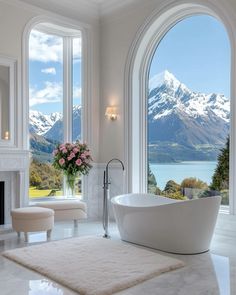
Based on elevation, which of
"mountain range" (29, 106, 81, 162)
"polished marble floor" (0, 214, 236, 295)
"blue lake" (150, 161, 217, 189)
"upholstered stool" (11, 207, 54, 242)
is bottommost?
Result: "polished marble floor" (0, 214, 236, 295)

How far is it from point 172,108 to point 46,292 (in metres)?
3.68

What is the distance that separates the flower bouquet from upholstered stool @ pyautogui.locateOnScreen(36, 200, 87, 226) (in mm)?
618

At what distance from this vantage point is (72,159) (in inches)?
228

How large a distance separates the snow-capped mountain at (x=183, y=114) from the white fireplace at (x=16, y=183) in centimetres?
216

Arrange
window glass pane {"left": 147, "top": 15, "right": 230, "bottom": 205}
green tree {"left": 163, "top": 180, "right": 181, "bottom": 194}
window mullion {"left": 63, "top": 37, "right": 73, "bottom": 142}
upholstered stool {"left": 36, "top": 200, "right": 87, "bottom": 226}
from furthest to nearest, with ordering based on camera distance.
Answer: window mullion {"left": 63, "top": 37, "right": 73, "bottom": 142} → green tree {"left": 163, "top": 180, "right": 181, "bottom": 194} → upholstered stool {"left": 36, "top": 200, "right": 87, "bottom": 226} → window glass pane {"left": 147, "top": 15, "right": 230, "bottom": 205}

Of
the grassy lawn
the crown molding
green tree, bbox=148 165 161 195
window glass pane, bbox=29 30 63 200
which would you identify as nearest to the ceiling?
the crown molding

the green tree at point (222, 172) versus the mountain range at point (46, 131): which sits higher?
the mountain range at point (46, 131)

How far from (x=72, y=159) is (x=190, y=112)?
206 centimetres

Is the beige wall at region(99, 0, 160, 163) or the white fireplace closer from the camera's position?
the white fireplace

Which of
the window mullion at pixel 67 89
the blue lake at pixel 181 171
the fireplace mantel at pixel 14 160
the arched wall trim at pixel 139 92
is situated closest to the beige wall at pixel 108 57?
the arched wall trim at pixel 139 92

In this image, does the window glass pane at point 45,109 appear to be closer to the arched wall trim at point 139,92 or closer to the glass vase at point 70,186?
the glass vase at point 70,186

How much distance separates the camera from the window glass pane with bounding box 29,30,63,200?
597 cm

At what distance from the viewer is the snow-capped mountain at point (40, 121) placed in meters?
5.99

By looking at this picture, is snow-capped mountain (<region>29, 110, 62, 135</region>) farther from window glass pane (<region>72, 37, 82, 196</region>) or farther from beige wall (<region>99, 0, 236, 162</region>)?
beige wall (<region>99, 0, 236, 162</region>)
